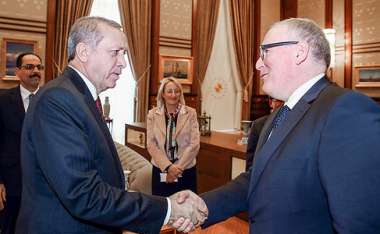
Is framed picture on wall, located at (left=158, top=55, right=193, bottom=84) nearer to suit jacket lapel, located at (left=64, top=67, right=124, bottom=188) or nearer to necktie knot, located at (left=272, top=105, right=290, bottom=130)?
suit jacket lapel, located at (left=64, top=67, right=124, bottom=188)

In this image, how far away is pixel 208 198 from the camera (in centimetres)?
207

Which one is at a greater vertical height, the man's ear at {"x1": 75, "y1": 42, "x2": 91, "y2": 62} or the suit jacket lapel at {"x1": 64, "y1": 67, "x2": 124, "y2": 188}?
the man's ear at {"x1": 75, "y1": 42, "x2": 91, "y2": 62}

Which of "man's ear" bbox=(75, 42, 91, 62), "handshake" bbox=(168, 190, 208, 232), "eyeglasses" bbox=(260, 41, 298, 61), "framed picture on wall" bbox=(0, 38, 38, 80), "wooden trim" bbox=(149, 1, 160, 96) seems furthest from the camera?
"wooden trim" bbox=(149, 1, 160, 96)

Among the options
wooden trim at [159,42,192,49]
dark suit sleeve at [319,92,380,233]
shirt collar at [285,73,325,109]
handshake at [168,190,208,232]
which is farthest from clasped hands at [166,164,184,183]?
wooden trim at [159,42,192,49]

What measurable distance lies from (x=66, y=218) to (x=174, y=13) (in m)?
7.96

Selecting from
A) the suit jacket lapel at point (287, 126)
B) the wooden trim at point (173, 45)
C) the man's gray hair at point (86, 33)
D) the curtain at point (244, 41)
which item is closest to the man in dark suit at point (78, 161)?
the man's gray hair at point (86, 33)

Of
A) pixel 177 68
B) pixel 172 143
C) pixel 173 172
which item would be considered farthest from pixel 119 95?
pixel 173 172

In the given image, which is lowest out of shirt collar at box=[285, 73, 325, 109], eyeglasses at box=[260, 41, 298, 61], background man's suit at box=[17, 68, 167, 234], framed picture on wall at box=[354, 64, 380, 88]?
background man's suit at box=[17, 68, 167, 234]

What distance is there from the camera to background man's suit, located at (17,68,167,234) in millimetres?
1445

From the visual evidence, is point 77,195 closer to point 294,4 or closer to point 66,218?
point 66,218

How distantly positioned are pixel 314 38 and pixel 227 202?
0.98 metres

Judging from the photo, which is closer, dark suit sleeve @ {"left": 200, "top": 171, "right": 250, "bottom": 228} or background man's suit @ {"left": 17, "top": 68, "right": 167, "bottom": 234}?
background man's suit @ {"left": 17, "top": 68, "right": 167, "bottom": 234}

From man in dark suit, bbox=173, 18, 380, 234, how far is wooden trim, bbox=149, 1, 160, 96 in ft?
23.0

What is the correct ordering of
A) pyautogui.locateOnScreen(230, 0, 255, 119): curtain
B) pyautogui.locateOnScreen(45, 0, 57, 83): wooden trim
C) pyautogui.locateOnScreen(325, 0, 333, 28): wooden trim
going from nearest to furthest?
pyautogui.locateOnScreen(45, 0, 57, 83): wooden trim < pyautogui.locateOnScreen(325, 0, 333, 28): wooden trim < pyautogui.locateOnScreen(230, 0, 255, 119): curtain
